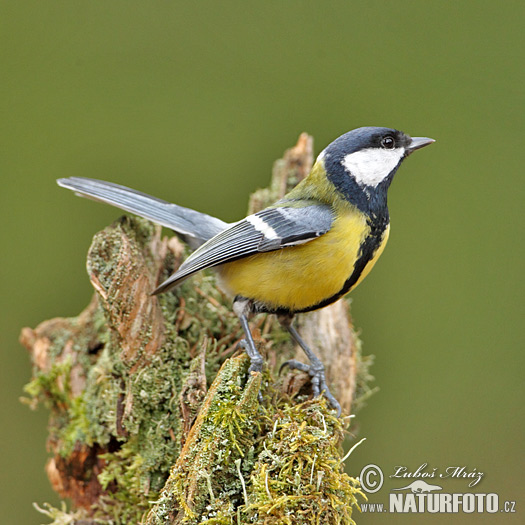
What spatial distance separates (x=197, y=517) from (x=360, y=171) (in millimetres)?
1058

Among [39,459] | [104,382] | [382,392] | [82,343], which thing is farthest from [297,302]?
[39,459]

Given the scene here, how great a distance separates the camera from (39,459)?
2717 millimetres

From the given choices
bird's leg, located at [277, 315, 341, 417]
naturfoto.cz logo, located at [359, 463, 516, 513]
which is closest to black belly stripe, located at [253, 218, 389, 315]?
bird's leg, located at [277, 315, 341, 417]

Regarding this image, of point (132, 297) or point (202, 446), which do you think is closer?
point (202, 446)

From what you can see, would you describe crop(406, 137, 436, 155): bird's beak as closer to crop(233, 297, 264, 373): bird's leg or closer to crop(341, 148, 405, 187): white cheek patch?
crop(341, 148, 405, 187): white cheek patch

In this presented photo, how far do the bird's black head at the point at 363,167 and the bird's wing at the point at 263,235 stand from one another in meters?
0.10

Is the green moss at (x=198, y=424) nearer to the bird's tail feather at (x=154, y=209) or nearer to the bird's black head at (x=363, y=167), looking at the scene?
the bird's tail feather at (x=154, y=209)

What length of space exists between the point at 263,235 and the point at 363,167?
371 mm

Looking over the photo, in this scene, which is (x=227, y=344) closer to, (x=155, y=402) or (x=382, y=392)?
(x=155, y=402)

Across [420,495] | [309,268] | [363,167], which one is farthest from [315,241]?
[420,495]

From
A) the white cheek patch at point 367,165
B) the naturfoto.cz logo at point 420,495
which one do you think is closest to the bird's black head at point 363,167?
the white cheek patch at point 367,165

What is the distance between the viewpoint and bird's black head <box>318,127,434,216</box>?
5.81 ft

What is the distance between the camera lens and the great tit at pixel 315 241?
1687mm

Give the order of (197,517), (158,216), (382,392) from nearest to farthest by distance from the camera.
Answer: (197,517), (158,216), (382,392)
